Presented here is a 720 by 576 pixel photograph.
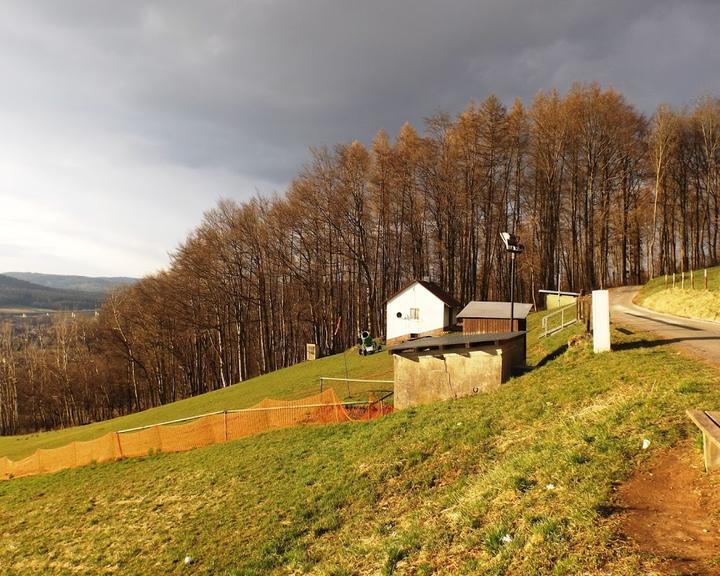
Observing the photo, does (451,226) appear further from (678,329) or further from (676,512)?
(676,512)

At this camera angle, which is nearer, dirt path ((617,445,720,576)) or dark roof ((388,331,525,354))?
dirt path ((617,445,720,576))

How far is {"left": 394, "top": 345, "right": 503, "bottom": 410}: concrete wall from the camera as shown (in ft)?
45.2

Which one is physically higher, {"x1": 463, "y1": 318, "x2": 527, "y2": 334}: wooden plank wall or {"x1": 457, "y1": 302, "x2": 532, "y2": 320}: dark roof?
{"x1": 457, "y1": 302, "x2": 532, "y2": 320}: dark roof

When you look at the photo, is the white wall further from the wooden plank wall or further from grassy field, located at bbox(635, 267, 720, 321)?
grassy field, located at bbox(635, 267, 720, 321)

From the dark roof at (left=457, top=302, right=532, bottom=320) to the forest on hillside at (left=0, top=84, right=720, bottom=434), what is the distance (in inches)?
702

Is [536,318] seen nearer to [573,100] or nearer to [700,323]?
[700,323]

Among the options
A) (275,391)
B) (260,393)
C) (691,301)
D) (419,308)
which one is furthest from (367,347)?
(691,301)

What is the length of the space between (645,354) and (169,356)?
56.8 m

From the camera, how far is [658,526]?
4.26m

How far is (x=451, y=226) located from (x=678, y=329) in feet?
104

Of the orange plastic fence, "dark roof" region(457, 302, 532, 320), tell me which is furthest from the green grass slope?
"dark roof" region(457, 302, 532, 320)

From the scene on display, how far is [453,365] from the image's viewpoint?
47.1 ft

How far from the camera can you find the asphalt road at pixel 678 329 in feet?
39.1

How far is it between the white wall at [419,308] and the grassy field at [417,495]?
22.4m
